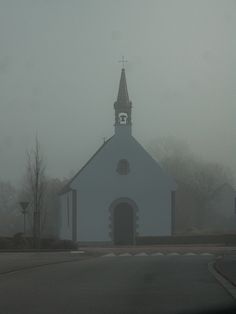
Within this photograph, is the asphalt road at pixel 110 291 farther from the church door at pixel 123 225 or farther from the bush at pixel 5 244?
the church door at pixel 123 225

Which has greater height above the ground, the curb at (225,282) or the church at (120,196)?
the church at (120,196)

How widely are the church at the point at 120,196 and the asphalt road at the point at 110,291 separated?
34.9 meters

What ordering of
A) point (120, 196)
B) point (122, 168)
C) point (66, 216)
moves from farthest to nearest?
point (66, 216)
point (122, 168)
point (120, 196)

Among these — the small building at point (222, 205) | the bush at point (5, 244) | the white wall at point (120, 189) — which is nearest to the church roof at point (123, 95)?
the white wall at point (120, 189)

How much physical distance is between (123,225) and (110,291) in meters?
42.6

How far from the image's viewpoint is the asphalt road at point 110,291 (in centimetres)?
1314

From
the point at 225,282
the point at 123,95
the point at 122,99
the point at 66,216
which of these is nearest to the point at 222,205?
the point at 66,216

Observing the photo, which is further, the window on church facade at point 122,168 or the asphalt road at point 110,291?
the window on church facade at point 122,168

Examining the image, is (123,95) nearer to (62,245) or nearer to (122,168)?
(122,168)

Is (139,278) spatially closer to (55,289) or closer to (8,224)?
(55,289)

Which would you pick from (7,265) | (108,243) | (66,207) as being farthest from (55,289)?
(66,207)

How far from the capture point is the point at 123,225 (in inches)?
2315

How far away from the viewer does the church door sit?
2303 inches

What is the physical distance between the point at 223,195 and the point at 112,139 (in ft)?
132
